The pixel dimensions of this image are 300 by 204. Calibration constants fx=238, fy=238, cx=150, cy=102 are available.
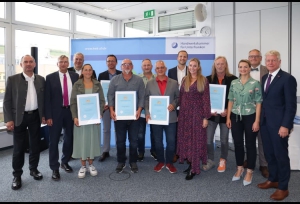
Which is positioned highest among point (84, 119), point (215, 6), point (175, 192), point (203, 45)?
point (215, 6)

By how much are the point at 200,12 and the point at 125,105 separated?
3651mm

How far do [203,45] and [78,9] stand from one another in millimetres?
3914

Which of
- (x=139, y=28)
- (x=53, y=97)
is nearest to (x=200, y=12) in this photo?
(x=139, y=28)

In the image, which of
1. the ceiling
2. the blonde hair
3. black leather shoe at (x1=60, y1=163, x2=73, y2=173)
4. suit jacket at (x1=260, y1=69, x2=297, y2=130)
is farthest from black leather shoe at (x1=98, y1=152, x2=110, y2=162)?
the ceiling

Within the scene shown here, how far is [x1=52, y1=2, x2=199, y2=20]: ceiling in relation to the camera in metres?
6.07

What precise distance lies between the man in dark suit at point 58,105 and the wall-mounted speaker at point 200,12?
3644 millimetres

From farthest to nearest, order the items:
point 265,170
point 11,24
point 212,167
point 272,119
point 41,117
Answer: point 11,24 → point 212,167 → point 265,170 → point 41,117 → point 272,119

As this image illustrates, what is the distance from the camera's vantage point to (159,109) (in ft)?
10.4

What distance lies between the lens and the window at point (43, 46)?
5444mm

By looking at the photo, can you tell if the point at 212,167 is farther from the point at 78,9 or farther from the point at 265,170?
the point at 78,9

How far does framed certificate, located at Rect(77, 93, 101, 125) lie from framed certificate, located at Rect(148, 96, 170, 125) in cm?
72

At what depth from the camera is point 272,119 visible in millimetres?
2602

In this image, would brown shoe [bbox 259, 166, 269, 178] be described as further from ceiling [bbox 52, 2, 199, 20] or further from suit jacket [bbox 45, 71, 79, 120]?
ceiling [bbox 52, 2, 199, 20]

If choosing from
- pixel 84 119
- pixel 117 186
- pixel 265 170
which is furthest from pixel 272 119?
pixel 84 119
